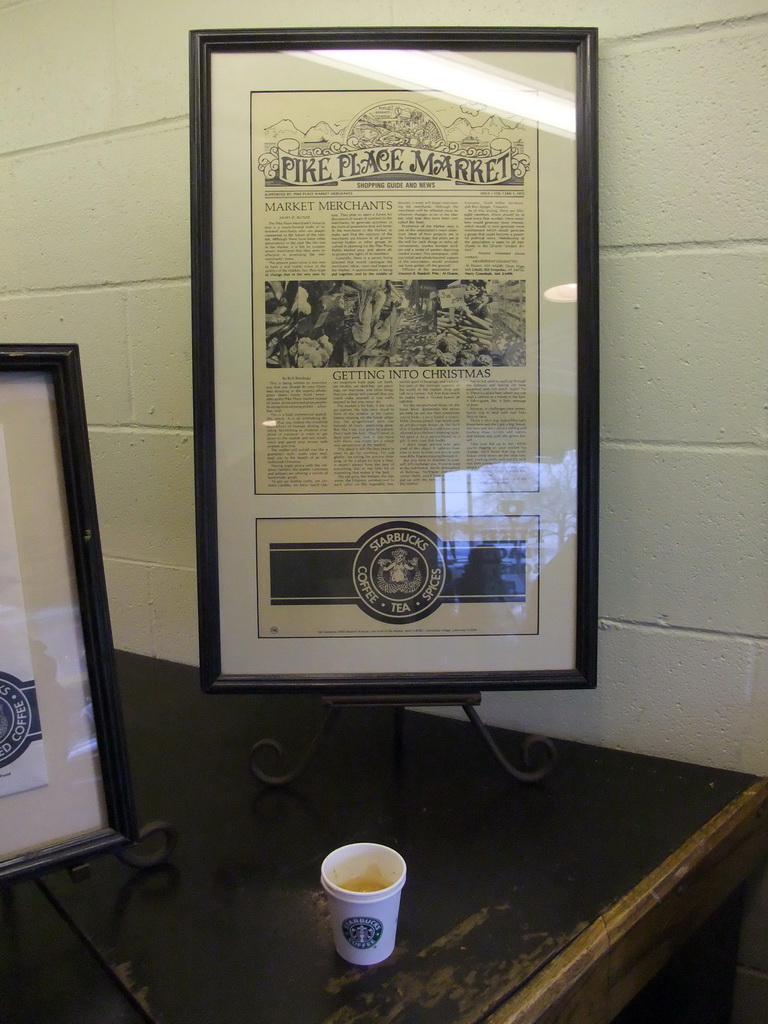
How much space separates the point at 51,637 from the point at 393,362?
49 cm

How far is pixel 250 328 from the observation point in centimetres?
84

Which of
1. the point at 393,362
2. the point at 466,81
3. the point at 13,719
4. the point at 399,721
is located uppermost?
the point at 466,81

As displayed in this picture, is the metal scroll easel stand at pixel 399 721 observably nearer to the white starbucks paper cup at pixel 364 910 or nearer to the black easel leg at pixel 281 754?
the black easel leg at pixel 281 754

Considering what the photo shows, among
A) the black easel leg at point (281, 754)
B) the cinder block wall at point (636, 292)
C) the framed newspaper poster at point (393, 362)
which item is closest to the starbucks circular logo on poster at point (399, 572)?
the framed newspaper poster at point (393, 362)

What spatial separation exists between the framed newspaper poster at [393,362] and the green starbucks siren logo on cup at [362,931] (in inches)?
11.1

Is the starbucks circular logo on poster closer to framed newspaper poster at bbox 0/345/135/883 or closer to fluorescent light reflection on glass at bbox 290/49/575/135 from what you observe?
framed newspaper poster at bbox 0/345/135/883

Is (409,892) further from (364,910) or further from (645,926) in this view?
(645,926)

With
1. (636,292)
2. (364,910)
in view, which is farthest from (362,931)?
(636,292)

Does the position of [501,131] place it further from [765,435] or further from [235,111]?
[765,435]

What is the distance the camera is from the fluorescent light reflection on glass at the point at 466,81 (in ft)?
2.72

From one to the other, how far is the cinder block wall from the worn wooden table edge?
0.44 feet

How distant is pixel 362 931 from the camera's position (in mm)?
592

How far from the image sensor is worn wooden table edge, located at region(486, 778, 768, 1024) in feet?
1.93

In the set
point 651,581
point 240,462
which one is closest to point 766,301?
point 651,581
